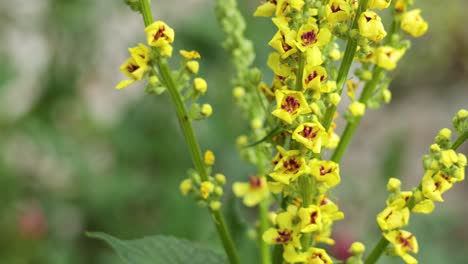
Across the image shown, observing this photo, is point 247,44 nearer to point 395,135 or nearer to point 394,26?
point 394,26

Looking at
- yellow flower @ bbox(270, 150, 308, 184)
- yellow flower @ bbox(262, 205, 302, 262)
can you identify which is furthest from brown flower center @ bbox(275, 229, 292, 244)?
yellow flower @ bbox(270, 150, 308, 184)

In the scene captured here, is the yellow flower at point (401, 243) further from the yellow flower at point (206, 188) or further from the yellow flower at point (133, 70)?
the yellow flower at point (133, 70)

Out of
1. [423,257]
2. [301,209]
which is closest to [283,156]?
[301,209]

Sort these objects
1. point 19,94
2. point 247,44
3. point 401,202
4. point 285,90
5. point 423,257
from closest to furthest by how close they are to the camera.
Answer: point 285,90 → point 401,202 → point 247,44 → point 423,257 → point 19,94

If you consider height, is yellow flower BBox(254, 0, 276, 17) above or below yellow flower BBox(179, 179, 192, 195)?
above

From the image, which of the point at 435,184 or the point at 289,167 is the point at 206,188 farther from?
the point at 435,184

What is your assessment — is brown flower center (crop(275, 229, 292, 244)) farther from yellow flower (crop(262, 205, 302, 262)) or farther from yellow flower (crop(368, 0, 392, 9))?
yellow flower (crop(368, 0, 392, 9))

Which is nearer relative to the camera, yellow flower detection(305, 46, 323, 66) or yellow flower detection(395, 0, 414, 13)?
yellow flower detection(305, 46, 323, 66)

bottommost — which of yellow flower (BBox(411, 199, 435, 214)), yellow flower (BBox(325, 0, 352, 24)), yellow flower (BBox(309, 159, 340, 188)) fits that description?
yellow flower (BBox(411, 199, 435, 214))
